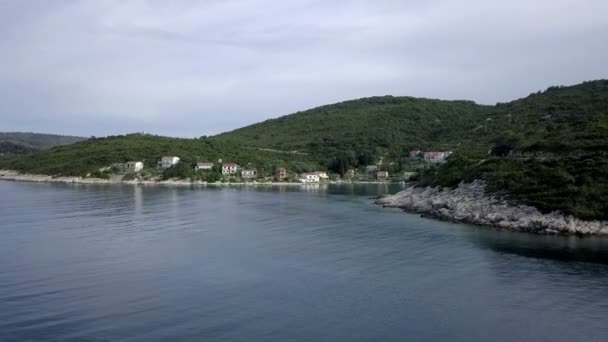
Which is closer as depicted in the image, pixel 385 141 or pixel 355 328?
pixel 355 328

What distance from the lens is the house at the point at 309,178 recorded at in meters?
86.8

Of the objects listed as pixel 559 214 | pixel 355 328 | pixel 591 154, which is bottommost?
pixel 355 328

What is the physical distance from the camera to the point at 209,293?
18.7 m

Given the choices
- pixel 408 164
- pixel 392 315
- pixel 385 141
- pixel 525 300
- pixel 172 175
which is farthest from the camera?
pixel 385 141

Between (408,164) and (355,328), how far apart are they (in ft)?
266

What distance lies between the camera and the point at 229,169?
280ft

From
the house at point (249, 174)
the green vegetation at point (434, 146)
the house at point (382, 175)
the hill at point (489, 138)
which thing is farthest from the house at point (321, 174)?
the house at point (249, 174)

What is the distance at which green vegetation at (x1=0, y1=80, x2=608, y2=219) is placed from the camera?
34844 millimetres

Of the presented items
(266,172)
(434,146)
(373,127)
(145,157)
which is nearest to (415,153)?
(434,146)

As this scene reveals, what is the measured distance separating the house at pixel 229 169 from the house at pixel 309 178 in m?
11.4

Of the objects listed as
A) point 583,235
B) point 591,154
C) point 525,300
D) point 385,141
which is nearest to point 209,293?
point 525,300

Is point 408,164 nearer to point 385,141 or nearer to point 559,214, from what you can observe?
point 385,141

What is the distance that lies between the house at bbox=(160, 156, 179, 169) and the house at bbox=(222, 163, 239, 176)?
26.1ft

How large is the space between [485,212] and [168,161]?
60569 mm
